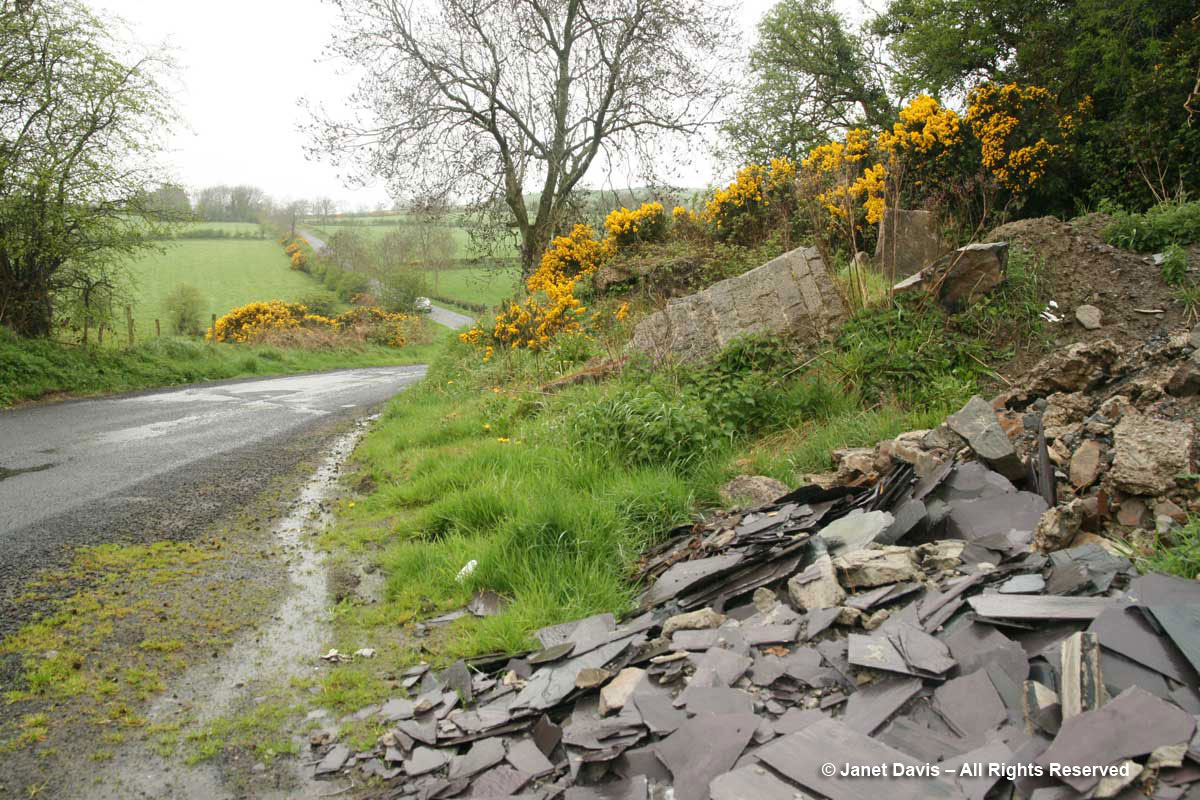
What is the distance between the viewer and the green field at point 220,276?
127ft

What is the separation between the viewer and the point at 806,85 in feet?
75.4

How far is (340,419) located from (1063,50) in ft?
43.8

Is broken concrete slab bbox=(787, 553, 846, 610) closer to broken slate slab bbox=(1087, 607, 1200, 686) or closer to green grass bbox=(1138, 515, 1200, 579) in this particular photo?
broken slate slab bbox=(1087, 607, 1200, 686)

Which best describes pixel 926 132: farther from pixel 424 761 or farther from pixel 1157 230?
pixel 424 761

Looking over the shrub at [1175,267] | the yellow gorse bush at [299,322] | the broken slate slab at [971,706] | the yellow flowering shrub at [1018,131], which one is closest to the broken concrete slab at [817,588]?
the broken slate slab at [971,706]

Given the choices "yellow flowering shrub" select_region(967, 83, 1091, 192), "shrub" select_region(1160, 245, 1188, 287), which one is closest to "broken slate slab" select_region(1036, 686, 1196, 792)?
"shrub" select_region(1160, 245, 1188, 287)

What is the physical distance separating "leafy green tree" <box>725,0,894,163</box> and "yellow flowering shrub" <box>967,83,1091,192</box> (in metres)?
11.4

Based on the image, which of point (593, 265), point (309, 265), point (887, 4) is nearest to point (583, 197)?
point (593, 265)

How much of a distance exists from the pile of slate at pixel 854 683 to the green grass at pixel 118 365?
14046 millimetres

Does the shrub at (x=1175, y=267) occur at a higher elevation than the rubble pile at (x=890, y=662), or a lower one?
higher

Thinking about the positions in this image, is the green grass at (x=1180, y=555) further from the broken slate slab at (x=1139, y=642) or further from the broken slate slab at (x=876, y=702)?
the broken slate slab at (x=876, y=702)

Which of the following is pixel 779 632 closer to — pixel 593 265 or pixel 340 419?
pixel 340 419

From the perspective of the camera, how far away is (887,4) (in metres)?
21.1

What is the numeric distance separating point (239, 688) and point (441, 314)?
50383 mm
